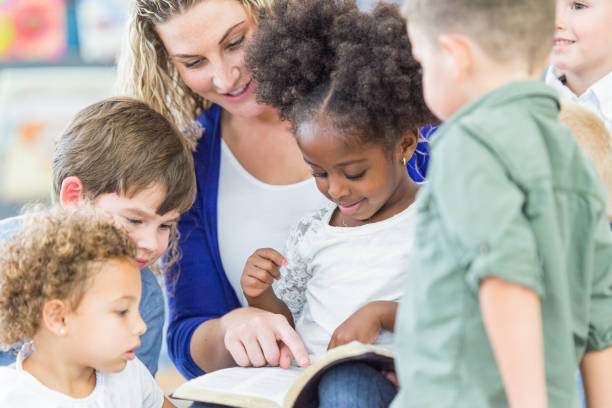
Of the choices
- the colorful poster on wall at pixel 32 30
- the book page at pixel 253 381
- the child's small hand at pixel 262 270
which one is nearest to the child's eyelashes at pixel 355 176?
the child's small hand at pixel 262 270

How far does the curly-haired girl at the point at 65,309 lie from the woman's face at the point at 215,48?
19.6 inches

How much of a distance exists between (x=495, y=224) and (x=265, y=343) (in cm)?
68

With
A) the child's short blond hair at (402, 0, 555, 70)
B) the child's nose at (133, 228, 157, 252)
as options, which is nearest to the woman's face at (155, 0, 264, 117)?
the child's nose at (133, 228, 157, 252)

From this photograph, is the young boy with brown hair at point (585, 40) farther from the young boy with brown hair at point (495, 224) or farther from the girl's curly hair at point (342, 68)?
the young boy with brown hair at point (495, 224)

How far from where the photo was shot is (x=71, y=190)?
147 cm

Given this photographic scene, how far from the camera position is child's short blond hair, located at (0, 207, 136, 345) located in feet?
3.92

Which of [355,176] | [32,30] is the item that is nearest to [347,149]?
[355,176]

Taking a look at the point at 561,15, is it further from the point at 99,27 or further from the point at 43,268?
the point at 99,27

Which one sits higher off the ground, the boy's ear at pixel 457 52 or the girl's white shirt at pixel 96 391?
the boy's ear at pixel 457 52

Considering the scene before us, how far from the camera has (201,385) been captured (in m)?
1.19

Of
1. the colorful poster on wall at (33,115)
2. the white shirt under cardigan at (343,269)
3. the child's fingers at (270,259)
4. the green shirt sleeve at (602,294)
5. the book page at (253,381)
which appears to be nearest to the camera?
the green shirt sleeve at (602,294)

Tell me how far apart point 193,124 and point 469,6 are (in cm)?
108

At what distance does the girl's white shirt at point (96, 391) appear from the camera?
3.87 feet

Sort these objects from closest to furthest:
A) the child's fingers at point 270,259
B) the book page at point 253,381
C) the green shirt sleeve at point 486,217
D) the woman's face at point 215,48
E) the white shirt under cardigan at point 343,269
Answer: the green shirt sleeve at point 486,217 → the book page at point 253,381 → the white shirt under cardigan at point 343,269 → the child's fingers at point 270,259 → the woman's face at point 215,48
